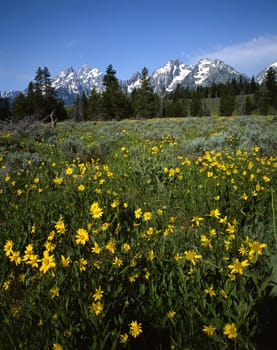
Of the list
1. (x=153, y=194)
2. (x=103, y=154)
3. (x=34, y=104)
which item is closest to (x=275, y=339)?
(x=153, y=194)

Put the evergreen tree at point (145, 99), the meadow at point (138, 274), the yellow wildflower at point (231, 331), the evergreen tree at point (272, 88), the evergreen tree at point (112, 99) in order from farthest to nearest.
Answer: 1. the evergreen tree at point (272, 88)
2. the evergreen tree at point (145, 99)
3. the evergreen tree at point (112, 99)
4. the meadow at point (138, 274)
5. the yellow wildflower at point (231, 331)

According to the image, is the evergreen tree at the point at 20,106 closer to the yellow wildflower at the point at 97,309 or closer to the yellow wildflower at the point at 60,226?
the yellow wildflower at the point at 60,226

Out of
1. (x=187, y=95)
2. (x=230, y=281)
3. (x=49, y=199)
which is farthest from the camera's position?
(x=187, y=95)

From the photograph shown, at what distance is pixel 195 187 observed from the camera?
443 cm

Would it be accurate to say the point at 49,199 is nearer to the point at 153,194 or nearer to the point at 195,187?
the point at 153,194

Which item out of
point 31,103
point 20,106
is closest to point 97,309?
point 20,106

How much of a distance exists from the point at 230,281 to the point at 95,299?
3.16ft

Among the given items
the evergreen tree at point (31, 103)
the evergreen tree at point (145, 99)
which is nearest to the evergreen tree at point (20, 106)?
the evergreen tree at point (31, 103)

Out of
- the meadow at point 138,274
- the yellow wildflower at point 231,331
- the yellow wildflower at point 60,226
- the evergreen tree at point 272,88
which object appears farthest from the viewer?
the evergreen tree at point 272,88

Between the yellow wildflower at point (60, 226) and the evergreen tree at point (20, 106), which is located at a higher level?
the evergreen tree at point (20, 106)

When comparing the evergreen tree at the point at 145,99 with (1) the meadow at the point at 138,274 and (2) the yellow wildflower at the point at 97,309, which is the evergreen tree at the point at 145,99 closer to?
(1) the meadow at the point at 138,274

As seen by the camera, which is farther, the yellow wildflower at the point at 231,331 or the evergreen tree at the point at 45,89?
the evergreen tree at the point at 45,89

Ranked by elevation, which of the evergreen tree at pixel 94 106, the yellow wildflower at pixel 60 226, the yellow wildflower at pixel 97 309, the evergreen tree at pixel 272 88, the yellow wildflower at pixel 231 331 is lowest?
the yellow wildflower at pixel 231 331

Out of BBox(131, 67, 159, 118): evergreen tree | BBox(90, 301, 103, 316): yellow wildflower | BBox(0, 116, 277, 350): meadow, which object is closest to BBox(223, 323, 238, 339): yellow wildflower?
BBox(0, 116, 277, 350): meadow
